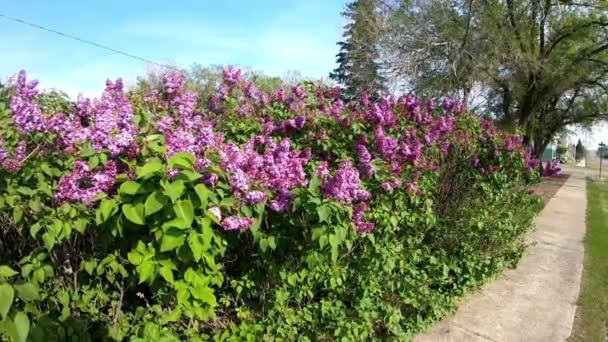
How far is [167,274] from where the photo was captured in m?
2.04

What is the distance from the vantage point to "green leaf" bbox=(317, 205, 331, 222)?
7.93 ft

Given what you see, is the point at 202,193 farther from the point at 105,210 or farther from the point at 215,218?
the point at 105,210

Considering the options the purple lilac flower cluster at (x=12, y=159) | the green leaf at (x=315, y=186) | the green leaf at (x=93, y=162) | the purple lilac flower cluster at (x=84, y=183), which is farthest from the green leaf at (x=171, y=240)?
the green leaf at (x=315, y=186)

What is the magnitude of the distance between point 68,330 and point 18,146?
2.61 ft

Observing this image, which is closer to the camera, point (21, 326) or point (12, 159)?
point (21, 326)

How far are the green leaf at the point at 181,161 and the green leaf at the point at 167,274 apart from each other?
15.8 inches

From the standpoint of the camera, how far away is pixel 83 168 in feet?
6.93

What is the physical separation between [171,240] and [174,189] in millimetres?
198

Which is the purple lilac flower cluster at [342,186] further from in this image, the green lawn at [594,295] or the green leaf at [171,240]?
the green lawn at [594,295]

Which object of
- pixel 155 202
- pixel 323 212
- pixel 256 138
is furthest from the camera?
pixel 256 138

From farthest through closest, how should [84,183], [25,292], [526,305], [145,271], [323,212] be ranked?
[526,305], [323,212], [84,183], [145,271], [25,292]

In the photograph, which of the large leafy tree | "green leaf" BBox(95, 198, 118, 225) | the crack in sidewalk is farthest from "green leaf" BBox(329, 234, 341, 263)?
the large leafy tree

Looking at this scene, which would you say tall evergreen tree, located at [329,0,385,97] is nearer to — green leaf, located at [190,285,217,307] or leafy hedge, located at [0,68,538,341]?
leafy hedge, located at [0,68,538,341]

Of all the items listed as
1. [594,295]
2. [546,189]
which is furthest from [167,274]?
[546,189]
